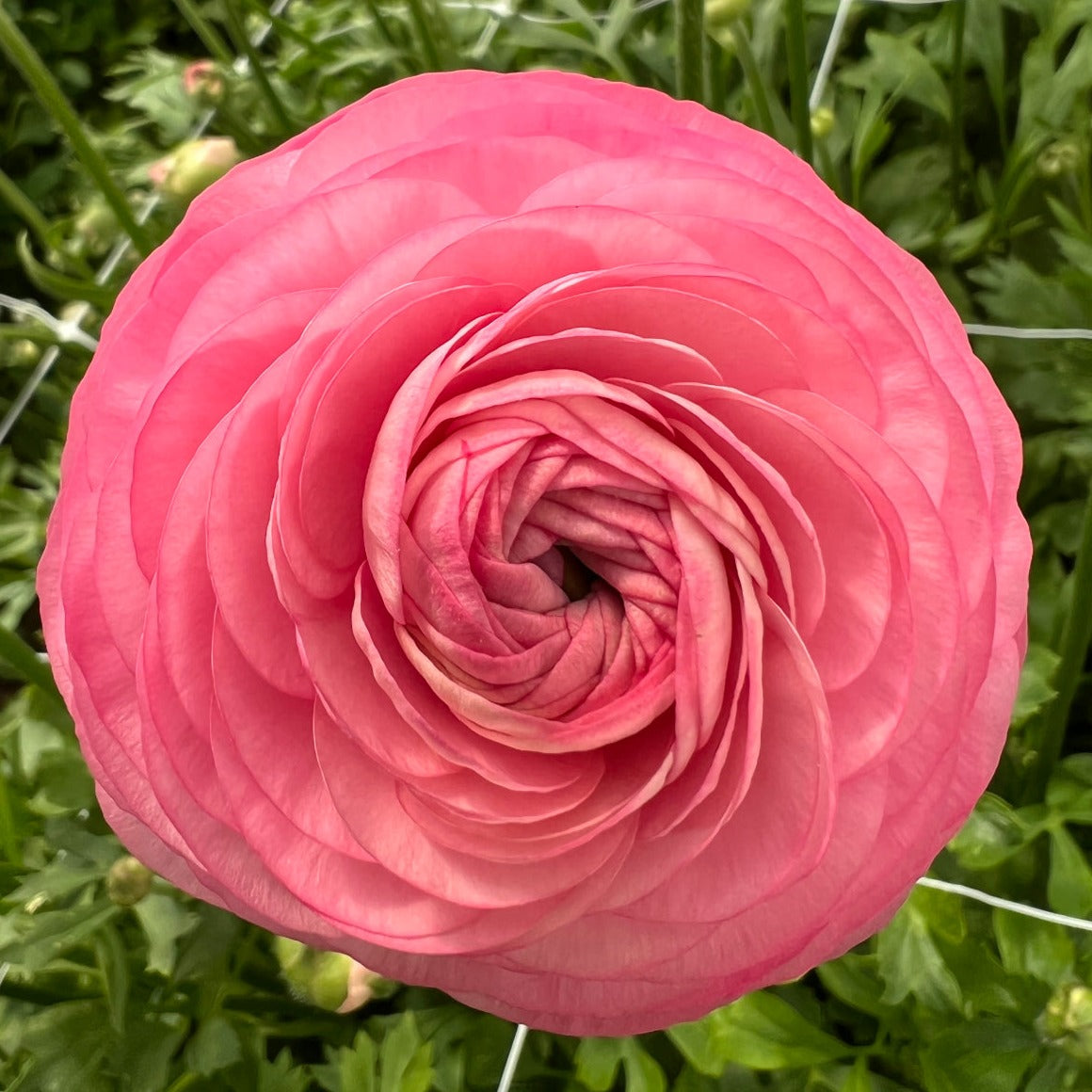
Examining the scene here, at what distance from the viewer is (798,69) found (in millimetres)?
587

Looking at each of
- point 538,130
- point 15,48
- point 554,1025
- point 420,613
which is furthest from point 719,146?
point 15,48

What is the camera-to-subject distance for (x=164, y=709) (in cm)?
29

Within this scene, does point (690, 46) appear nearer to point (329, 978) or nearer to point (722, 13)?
point (722, 13)

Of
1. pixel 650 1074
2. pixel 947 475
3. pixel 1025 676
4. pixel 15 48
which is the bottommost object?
pixel 650 1074

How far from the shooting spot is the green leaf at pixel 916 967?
508mm

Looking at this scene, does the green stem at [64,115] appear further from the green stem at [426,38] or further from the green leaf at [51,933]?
the green leaf at [51,933]

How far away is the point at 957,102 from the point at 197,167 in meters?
0.48

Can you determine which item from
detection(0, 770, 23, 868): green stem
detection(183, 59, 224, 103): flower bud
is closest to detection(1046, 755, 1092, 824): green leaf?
detection(0, 770, 23, 868): green stem

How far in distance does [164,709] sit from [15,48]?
1.30 feet

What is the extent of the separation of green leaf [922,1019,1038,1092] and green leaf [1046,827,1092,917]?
69 mm

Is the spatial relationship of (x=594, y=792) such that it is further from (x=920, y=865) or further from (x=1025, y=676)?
(x=1025, y=676)

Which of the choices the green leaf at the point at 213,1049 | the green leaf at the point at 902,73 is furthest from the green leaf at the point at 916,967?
the green leaf at the point at 902,73

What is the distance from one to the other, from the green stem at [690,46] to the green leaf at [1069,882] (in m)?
0.41

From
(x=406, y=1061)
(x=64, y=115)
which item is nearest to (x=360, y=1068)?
(x=406, y=1061)
